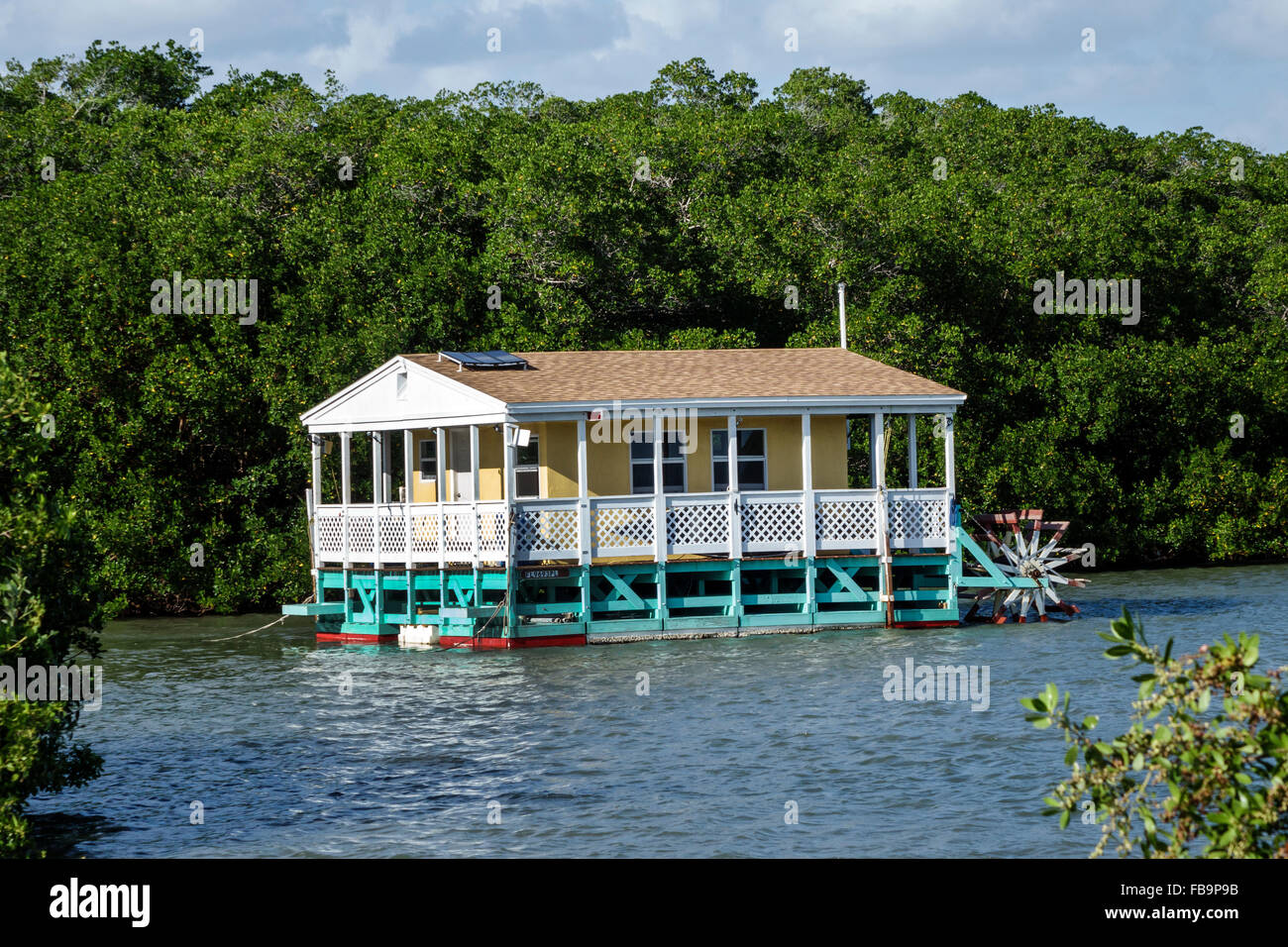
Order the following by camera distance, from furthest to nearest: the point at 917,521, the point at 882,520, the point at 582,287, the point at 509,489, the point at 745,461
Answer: the point at 582,287 < the point at 745,461 < the point at 917,521 < the point at 882,520 < the point at 509,489

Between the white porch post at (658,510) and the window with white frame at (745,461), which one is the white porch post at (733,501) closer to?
Answer: the white porch post at (658,510)

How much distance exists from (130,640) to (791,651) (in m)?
15.0

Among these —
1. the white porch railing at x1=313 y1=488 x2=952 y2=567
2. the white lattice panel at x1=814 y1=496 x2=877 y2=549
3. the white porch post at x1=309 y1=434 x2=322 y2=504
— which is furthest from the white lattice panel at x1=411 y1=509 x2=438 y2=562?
the white lattice panel at x1=814 y1=496 x2=877 y2=549

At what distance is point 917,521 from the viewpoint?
28125 millimetres

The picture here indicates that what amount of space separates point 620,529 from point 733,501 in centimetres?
222

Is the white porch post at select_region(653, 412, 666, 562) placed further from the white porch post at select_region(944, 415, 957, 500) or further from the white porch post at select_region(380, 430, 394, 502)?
the white porch post at select_region(380, 430, 394, 502)

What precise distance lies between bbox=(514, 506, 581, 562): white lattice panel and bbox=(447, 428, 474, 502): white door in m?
3.40

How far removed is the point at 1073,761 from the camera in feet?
20.6

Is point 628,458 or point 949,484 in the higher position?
point 628,458

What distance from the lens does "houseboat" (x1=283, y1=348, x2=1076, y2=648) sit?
26484mm

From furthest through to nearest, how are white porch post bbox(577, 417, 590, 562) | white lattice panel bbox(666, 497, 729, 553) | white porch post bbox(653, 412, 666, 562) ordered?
1. white lattice panel bbox(666, 497, 729, 553)
2. white porch post bbox(653, 412, 666, 562)
3. white porch post bbox(577, 417, 590, 562)

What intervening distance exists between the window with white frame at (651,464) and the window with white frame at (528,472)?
1924 mm

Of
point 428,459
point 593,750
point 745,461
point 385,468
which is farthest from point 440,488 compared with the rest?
point 593,750

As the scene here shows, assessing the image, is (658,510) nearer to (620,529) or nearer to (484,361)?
(620,529)
